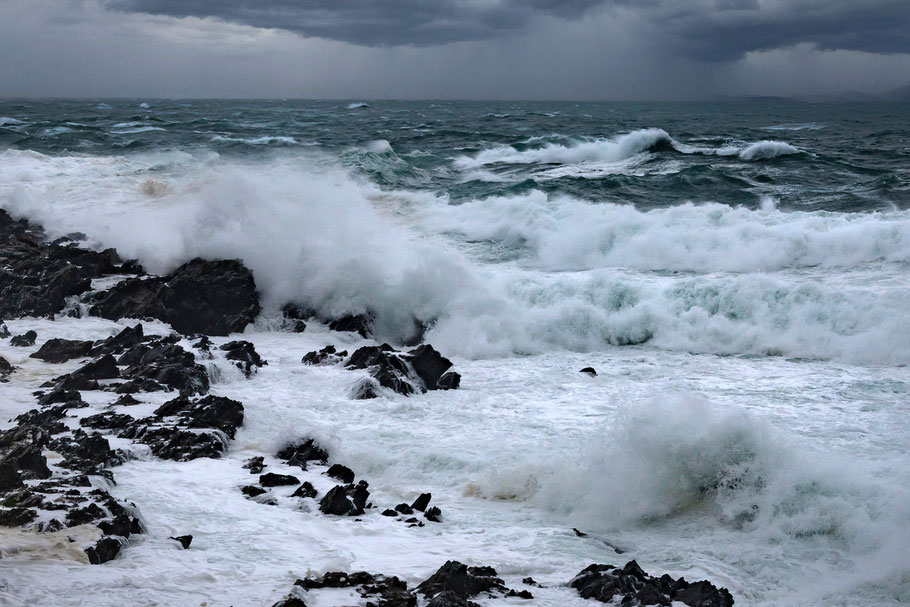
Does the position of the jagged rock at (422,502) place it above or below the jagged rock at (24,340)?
below

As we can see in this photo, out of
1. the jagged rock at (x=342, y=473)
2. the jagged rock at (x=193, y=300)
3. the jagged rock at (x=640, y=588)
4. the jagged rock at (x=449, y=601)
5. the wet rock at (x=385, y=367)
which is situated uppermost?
the jagged rock at (x=193, y=300)

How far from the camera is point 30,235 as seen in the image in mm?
16203

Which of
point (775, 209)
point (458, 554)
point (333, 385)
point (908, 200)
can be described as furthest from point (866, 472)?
point (908, 200)

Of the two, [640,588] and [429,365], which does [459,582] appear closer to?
[640,588]

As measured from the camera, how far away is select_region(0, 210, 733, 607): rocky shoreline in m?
5.50

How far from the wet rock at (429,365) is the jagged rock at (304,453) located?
2325 millimetres

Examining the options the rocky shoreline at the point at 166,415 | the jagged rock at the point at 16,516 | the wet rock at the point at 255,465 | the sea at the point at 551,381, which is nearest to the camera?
the rocky shoreline at the point at 166,415

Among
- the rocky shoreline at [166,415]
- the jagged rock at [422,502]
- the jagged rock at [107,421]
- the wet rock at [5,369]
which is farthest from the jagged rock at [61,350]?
the jagged rock at [422,502]

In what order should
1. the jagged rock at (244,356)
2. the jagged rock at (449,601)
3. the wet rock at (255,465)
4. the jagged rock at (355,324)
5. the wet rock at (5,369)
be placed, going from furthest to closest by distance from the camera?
the jagged rock at (355,324), the jagged rock at (244,356), the wet rock at (5,369), the wet rock at (255,465), the jagged rock at (449,601)

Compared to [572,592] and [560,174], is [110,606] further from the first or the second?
[560,174]

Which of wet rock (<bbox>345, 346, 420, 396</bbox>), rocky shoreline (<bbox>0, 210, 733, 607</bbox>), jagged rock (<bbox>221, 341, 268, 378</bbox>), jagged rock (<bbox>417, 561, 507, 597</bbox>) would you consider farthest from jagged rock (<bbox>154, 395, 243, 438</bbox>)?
jagged rock (<bbox>417, 561, 507, 597</bbox>)

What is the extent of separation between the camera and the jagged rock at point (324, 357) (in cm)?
1085

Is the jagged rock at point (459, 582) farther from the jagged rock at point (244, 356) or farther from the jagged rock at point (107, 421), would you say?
the jagged rock at point (244, 356)

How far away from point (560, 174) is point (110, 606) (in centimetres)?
2329
